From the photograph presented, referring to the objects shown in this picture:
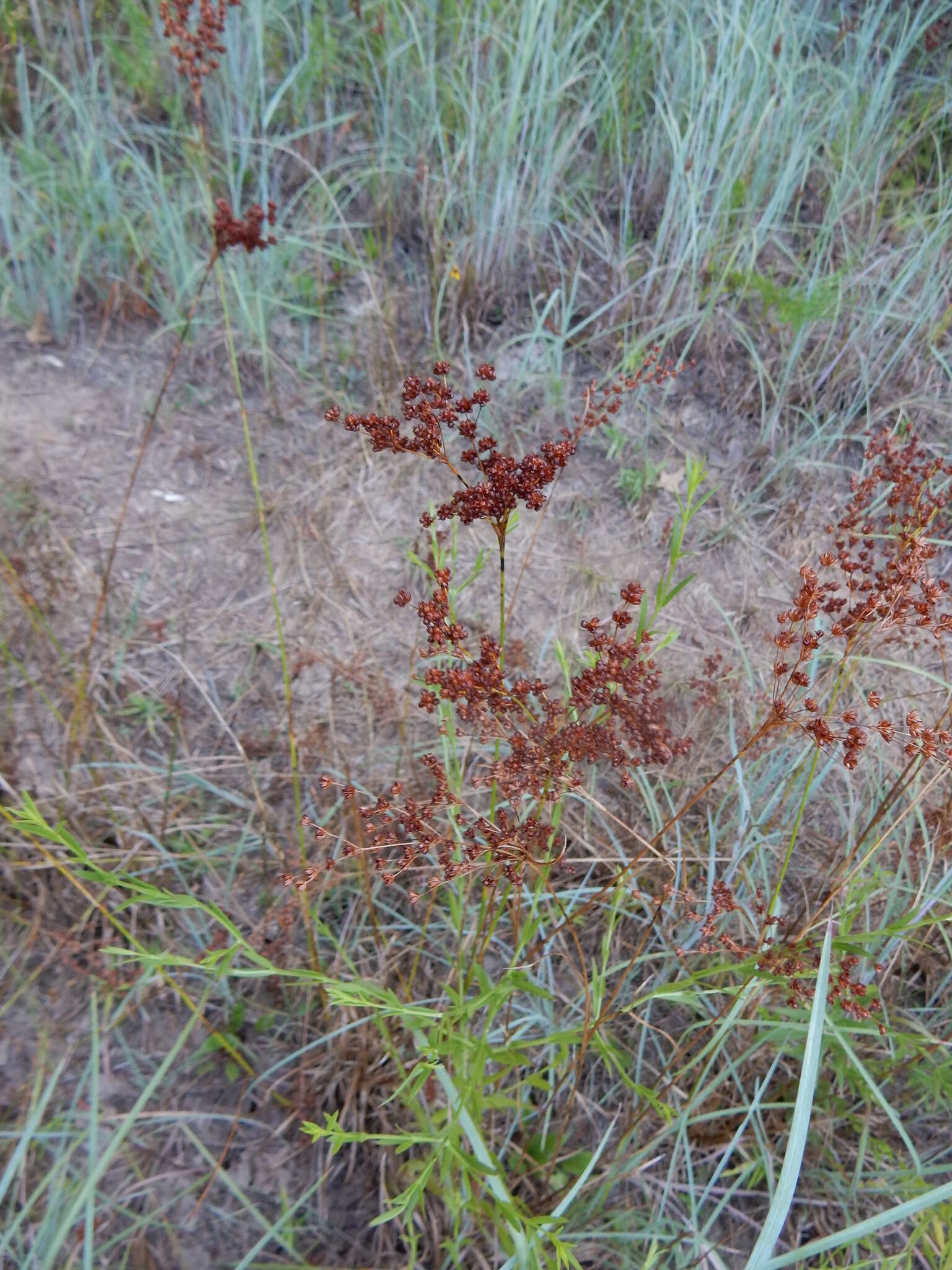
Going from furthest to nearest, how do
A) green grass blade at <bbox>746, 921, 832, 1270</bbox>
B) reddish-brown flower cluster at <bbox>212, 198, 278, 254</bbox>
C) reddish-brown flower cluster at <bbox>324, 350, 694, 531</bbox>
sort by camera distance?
reddish-brown flower cluster at <bbox>212, 198, 278, 254</bbox> < reddish-brown flower cluster at <bbox>324, 350, 694, 531</bbox> < green grass blade at <bbox>746, 921, 832, 1270</bbox>

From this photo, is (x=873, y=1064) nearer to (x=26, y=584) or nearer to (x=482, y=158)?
(x=26, y=584)

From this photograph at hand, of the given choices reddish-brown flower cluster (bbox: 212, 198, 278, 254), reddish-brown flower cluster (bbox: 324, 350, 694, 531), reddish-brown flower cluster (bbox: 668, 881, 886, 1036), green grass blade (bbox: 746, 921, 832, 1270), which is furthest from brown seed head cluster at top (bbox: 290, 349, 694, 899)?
reddish-brown flower cluster (bbox: 212, 198, 278, 254)

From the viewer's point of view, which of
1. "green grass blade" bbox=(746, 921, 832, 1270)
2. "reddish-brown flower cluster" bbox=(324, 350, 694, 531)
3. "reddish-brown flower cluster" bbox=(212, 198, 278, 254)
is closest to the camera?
"green grass blade" bbox=(746, 921, 832, 1270)

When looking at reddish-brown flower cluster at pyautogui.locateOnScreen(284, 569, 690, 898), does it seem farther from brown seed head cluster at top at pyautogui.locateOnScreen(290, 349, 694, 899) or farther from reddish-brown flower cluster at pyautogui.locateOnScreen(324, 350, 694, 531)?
reddish-brown flower cluster at pyautogui.locateOnScreen(324, 350, 694, 531)

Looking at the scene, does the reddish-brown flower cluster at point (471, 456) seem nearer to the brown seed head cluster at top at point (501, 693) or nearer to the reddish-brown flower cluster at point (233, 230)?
the brown seed head cluster at top at point (501, 693)

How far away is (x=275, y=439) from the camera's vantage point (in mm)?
2852

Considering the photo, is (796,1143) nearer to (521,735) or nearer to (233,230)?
(521,735)

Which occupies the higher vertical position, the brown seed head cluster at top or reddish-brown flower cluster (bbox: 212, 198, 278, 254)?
reddish-brown flower cluster (bbox: 212, 198, 278, 254)

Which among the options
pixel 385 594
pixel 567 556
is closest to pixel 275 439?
pixel 385 594

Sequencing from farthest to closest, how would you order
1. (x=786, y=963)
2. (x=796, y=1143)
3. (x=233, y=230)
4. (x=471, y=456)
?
(x=233, y=230)
(x=786, y=963)
(x=471, y=456)
(x=796, y=1143)

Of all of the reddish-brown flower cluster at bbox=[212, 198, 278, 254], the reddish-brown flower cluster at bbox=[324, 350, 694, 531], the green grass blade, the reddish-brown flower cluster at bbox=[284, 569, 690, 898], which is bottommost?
the green grass blade

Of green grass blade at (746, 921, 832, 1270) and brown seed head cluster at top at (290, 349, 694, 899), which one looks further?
brown seed head cluster at top at (290, 349, 694, 899)

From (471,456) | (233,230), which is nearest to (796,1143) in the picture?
(471,456)

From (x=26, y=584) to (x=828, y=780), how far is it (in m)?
2.26
